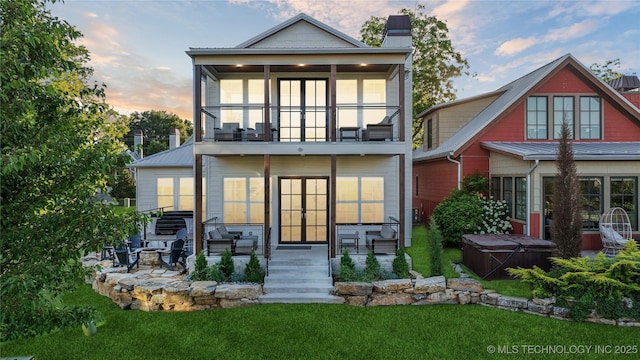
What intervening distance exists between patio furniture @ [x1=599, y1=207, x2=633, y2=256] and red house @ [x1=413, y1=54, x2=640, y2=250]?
0.27 meters

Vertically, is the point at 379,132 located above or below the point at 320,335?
above

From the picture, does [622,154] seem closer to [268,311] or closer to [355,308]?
[355,308]

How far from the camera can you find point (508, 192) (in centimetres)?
1195

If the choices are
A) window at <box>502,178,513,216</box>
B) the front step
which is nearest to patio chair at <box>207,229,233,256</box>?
the front step

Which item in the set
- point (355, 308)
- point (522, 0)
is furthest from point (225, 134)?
point (522, 0)

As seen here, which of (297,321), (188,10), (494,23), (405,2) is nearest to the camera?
(297,321)

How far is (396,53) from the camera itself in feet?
32.6

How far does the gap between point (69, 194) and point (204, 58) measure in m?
6.93

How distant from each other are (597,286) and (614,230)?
5.02 meters

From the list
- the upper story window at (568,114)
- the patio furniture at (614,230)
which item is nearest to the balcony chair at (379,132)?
the upper story window at (568,114)

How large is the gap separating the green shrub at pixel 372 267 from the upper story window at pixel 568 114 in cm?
878

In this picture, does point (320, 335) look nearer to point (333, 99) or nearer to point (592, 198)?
point (333, 99)

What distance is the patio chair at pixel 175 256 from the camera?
994 centimetres

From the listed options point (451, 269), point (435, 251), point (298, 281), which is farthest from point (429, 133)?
point (298, 281)
